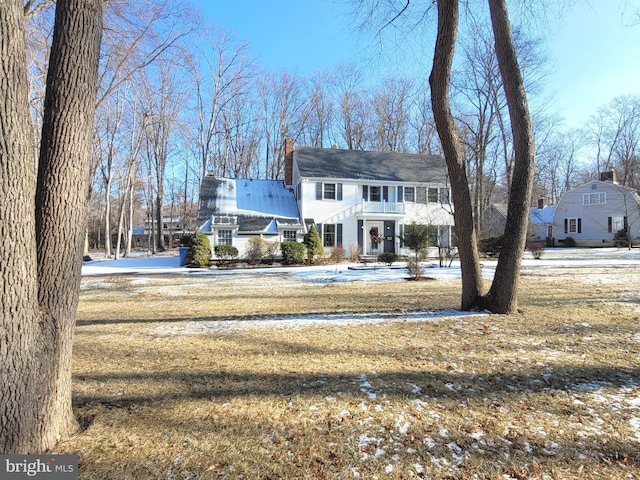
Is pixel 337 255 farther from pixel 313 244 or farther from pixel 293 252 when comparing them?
pixel 293 252

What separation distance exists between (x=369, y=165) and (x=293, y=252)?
9.94m

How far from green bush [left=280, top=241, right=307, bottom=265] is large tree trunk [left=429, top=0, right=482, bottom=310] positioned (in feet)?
45.1

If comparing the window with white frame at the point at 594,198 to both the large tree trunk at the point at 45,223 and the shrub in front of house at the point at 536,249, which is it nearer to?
the shrub in front of house at the point at 536,249

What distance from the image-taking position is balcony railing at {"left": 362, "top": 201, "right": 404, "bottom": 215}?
922 inches

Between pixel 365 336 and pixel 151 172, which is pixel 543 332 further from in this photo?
pixel 151 172

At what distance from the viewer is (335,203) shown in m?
23.2

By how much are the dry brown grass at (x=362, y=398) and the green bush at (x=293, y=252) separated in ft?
43.6

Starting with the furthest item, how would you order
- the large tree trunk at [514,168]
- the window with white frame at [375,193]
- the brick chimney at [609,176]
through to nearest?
the brick chimney at [609,176] < the window with white frame at [375,193] < the large tree trunk at [514,168]

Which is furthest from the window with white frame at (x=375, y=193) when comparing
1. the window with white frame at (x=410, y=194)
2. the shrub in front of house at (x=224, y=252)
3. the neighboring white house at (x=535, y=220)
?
the neighboring white house at (x=535, y=220)

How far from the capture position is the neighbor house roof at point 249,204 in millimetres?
21828

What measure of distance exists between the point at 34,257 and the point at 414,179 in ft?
80.0

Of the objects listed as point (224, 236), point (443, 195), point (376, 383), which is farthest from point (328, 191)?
point (376, 383)

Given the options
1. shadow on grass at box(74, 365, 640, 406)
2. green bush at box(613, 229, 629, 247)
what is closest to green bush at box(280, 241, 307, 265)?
shadow on grass at box(74, 365, 640, 406)

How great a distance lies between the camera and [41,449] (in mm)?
2387
